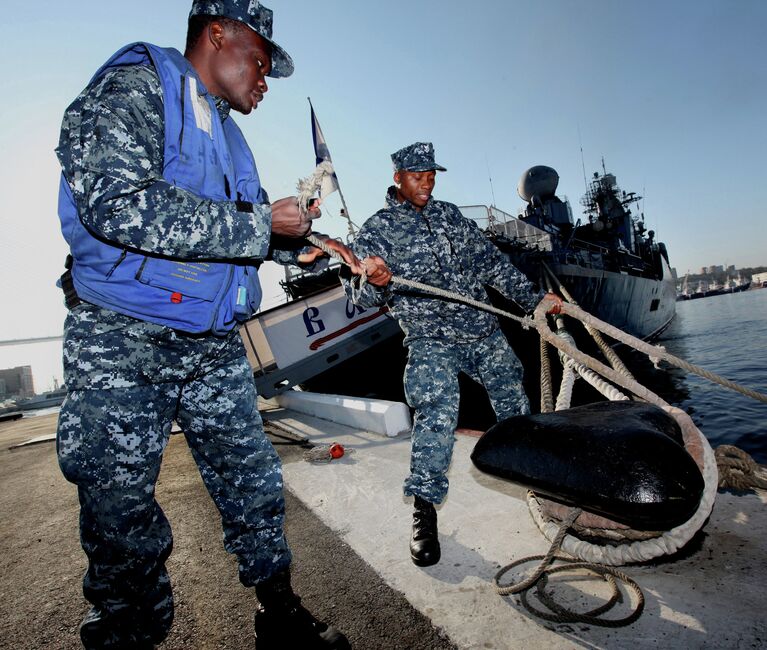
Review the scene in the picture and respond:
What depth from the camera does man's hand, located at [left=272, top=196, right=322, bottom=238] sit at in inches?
52.4

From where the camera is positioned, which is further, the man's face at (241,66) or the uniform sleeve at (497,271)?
the uniform sleeve at (497,271)

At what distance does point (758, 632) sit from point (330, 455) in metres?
2.88

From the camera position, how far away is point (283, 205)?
52.7 inches

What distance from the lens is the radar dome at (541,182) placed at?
2631cm

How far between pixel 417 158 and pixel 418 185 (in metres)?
0.17

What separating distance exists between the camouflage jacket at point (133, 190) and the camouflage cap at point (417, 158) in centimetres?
160

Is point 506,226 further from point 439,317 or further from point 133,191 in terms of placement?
point 133,191

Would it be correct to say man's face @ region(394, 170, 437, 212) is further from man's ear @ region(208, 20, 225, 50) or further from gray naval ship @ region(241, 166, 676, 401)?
gray naval ship @ region(241, 166, 676, 401)

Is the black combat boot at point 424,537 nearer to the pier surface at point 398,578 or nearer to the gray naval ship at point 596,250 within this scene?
the pier surface at point 398,578

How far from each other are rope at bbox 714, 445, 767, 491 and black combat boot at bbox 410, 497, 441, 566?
1.40 m

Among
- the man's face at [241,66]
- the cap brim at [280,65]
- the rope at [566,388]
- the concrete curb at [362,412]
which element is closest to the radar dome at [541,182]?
the concrete curb at [362,412]

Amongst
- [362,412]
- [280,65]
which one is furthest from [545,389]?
[362,412]

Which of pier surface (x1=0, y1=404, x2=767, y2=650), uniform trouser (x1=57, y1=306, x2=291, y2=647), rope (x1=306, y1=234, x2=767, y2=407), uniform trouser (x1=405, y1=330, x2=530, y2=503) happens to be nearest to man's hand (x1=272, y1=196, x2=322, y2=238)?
rope (x1=306, y1=234, x2=767, y2=407)

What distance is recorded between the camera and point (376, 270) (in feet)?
6.45
